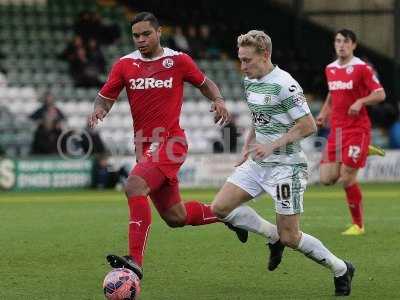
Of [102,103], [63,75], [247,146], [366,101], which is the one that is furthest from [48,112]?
[247,146]

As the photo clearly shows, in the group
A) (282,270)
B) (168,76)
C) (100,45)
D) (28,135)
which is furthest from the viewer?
(100,45)

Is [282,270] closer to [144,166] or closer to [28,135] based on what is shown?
[144,166]

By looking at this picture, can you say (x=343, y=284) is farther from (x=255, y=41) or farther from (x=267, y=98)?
(x=255, y=41)

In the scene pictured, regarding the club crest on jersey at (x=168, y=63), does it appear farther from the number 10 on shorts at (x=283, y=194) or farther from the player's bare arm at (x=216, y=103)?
the number 10 on shorts at (x=283, y=194)

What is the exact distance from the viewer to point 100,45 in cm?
2514

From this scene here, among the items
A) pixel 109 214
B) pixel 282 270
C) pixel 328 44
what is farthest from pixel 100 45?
pixel 282 270

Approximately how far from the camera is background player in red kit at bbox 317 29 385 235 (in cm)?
1280

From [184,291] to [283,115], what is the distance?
1.56 metres

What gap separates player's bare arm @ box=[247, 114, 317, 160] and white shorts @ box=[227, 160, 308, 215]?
324 millimetres

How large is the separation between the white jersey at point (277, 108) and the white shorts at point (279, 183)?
0.20 ft

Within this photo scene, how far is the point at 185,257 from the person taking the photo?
10.7 meters

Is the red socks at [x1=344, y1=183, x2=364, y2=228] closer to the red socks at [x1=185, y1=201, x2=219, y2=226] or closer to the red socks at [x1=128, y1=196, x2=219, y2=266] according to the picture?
the red socks at [x1=185, y1=201, x2=219, y2=226]

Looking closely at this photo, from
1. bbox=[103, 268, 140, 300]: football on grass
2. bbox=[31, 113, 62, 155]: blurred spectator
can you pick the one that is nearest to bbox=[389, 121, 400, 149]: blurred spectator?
bbox=[31, 113, 62, 155]: blurred spectator

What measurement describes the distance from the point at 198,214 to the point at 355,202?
3.56 m
